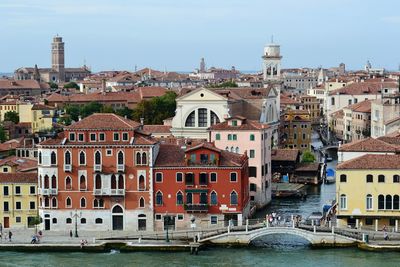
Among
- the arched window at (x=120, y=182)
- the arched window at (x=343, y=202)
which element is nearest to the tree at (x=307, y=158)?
the arched window at (x=343, y=202)

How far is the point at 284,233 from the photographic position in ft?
109

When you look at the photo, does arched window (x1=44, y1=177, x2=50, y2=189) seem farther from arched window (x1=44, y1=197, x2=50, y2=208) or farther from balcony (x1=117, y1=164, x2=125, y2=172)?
balcony (x1=117, y1=164, x2=125, y2=172)

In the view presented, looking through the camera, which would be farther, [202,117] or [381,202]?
[202,117]

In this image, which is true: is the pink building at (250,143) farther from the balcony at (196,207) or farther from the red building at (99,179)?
the red building at (99,179)

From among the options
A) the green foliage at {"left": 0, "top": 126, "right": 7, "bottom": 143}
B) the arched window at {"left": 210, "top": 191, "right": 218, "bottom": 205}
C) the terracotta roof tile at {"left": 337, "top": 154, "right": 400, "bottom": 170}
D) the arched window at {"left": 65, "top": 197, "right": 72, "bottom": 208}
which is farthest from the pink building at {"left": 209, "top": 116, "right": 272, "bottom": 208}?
the green foliage at {"left": 0, "top": 126, "right": 7, "bottom": 143}

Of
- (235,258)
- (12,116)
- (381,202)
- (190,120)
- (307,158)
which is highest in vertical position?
(12,116)

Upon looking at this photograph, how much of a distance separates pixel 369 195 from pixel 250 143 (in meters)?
8.54

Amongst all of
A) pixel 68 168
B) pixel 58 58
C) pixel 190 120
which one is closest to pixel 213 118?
pixel 190 120

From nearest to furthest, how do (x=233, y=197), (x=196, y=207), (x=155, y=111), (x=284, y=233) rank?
(x=284, y=233)
(x=196, y=207)
(x=233, y=197)
(x=155, y=111)

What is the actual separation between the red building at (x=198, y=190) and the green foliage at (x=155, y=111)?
99.9 feet

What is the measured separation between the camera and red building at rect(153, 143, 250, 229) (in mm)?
35219

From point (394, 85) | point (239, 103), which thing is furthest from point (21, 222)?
point (394, 85)

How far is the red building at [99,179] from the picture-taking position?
35312 mm

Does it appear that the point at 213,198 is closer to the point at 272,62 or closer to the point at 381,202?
the point at 381,202
